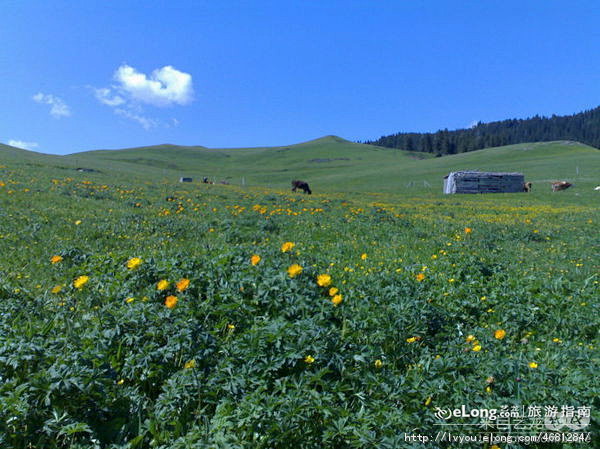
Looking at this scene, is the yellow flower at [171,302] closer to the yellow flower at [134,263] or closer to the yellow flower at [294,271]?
the yellow flower at [134,263]

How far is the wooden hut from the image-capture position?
35.0 meters

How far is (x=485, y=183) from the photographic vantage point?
35.3m

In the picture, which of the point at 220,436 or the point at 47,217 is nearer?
the point at 220,436

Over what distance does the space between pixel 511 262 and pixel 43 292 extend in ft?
25.4

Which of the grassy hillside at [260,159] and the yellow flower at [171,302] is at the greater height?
the grassy hillside at [260,159]

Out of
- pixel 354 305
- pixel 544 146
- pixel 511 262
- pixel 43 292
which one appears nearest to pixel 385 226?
pixel 511 262

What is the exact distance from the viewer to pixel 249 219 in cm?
973

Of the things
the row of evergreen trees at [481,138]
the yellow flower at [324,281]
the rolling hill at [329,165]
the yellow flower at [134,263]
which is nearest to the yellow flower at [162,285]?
the yellow flower at [134,263]

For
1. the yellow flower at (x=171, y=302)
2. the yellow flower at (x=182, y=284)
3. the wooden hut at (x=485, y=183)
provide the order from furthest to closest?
the wooden hut at (x=485, y=183)
the yellow flower at (x=182, y=284)
the yellow flower at (x=171, y=302)

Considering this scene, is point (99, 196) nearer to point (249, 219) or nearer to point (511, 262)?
point (249, 219)

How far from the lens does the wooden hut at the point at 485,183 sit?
115 feet

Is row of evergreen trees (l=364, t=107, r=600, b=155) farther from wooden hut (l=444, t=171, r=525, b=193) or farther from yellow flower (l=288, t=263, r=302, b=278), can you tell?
yellow flower (l=288, t=263, r=302, b=278)

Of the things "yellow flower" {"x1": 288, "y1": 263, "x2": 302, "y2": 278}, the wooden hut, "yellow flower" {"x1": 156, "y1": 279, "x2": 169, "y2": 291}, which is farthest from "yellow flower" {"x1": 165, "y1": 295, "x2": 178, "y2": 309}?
the wooden hut

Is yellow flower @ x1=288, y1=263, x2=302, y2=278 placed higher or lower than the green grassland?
higher
